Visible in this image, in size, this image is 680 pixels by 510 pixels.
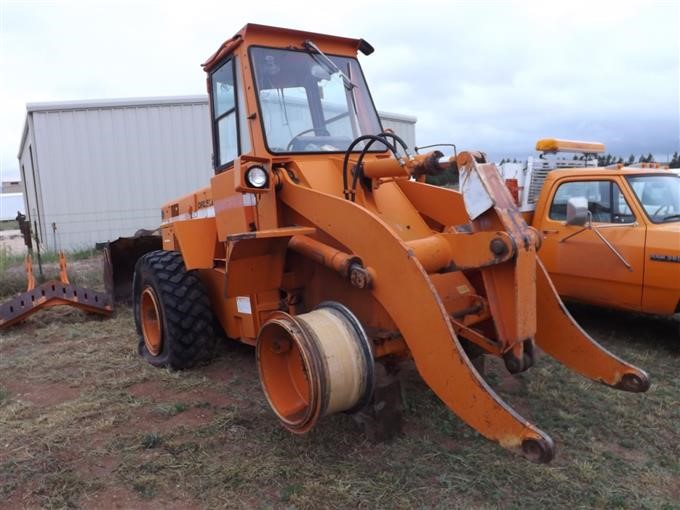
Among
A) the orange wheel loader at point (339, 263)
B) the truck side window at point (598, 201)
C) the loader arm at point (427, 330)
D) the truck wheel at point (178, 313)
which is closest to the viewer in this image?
the loader arm at point (427, 330)

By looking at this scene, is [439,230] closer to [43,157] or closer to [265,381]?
[265,381]

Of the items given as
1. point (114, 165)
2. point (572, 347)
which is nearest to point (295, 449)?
point (572, 347)

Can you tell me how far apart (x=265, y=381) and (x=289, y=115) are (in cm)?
195

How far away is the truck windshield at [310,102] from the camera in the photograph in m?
4.05

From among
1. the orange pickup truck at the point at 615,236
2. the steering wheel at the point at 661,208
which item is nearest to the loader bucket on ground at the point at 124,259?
the orange pickup truck at the point at 615,236

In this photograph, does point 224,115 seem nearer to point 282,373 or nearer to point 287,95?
point 287,95

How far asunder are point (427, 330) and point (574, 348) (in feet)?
3.78

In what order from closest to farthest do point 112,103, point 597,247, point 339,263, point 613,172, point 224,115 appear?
1. point 339,263
2. point 224,115
3. point 597,247
4. point 613,172
5. point 112,103

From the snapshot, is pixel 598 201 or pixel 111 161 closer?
pixel 598 201

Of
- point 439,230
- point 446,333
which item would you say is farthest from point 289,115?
point 446,333

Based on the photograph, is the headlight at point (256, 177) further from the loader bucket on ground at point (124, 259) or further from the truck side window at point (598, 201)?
the loader bucket on ground at point (124, 259)

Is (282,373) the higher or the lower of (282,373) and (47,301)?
the lower

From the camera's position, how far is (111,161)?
1251 centimetres

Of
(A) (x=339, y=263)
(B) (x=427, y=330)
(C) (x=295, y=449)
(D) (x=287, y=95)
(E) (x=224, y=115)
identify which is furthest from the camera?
(E) (x=224, y=115)
